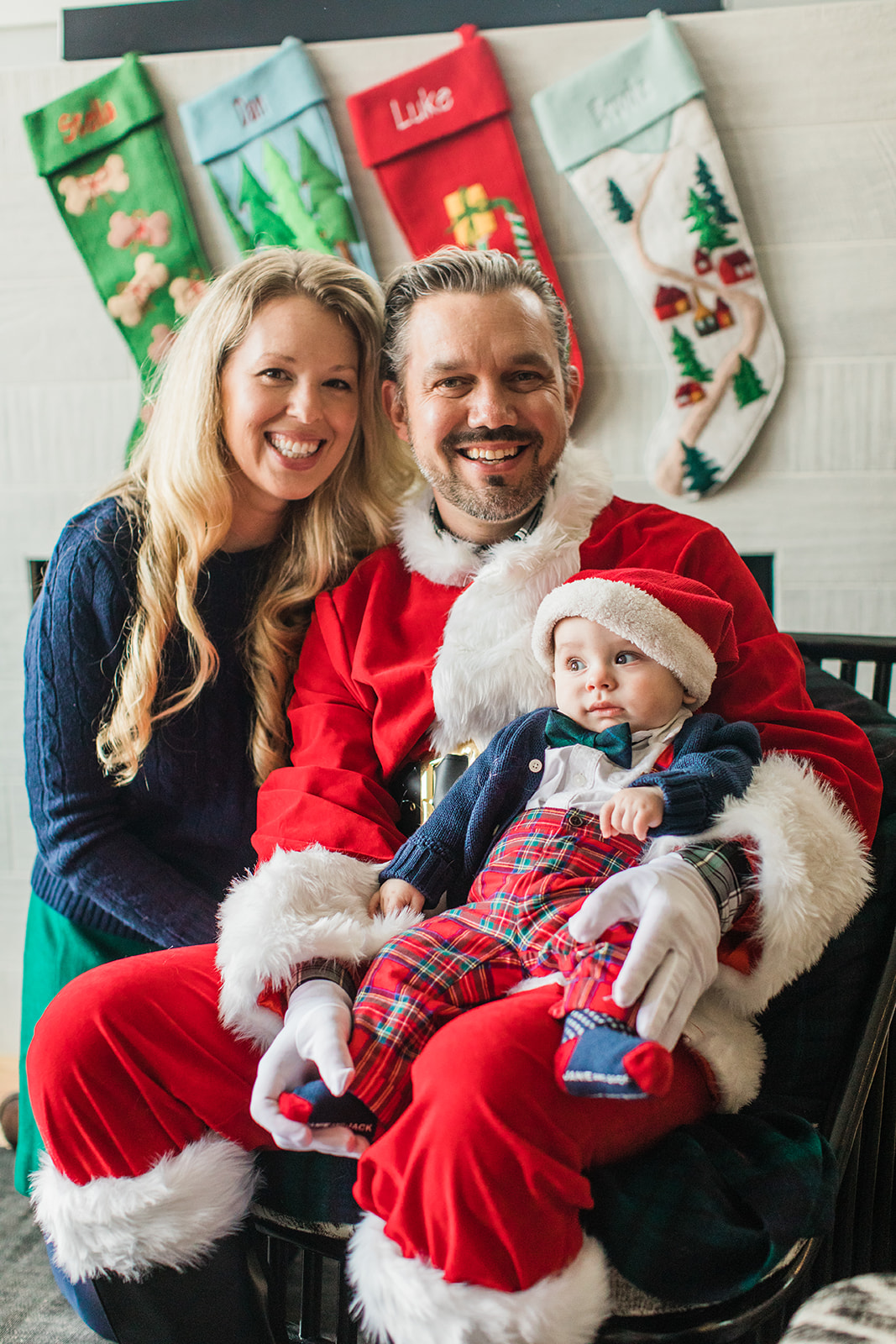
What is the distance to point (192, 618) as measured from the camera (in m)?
1.57

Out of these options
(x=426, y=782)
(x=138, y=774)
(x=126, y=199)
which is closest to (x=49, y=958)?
(x=138, y=774)

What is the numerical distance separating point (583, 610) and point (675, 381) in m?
1.05

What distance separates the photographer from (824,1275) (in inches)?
51.0

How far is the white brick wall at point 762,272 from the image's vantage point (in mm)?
2012

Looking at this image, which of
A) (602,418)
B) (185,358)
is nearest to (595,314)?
(602,418)

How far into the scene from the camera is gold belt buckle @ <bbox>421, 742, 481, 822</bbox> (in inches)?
56.9

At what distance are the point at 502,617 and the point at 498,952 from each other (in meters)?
0.49

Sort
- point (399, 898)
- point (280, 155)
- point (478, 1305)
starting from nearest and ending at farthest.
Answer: point (478, 1305)
point (399, 898)
point (280, 155)

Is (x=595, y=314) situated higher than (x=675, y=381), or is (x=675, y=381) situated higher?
(x=595, y=314)

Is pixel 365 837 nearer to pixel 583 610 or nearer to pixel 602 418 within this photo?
pixel 583 610

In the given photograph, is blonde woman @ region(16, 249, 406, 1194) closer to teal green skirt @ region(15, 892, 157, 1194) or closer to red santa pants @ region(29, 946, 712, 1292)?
teal green skirt @ region(15, 892, 157, 1194)

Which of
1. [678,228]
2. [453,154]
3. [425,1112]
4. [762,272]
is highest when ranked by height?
[453,154]

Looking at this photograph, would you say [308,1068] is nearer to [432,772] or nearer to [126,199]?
[432,772]

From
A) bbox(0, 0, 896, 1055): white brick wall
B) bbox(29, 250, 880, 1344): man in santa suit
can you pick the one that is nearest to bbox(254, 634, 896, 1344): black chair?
bbox(29, 250, 880, 1344): man in santa suit
